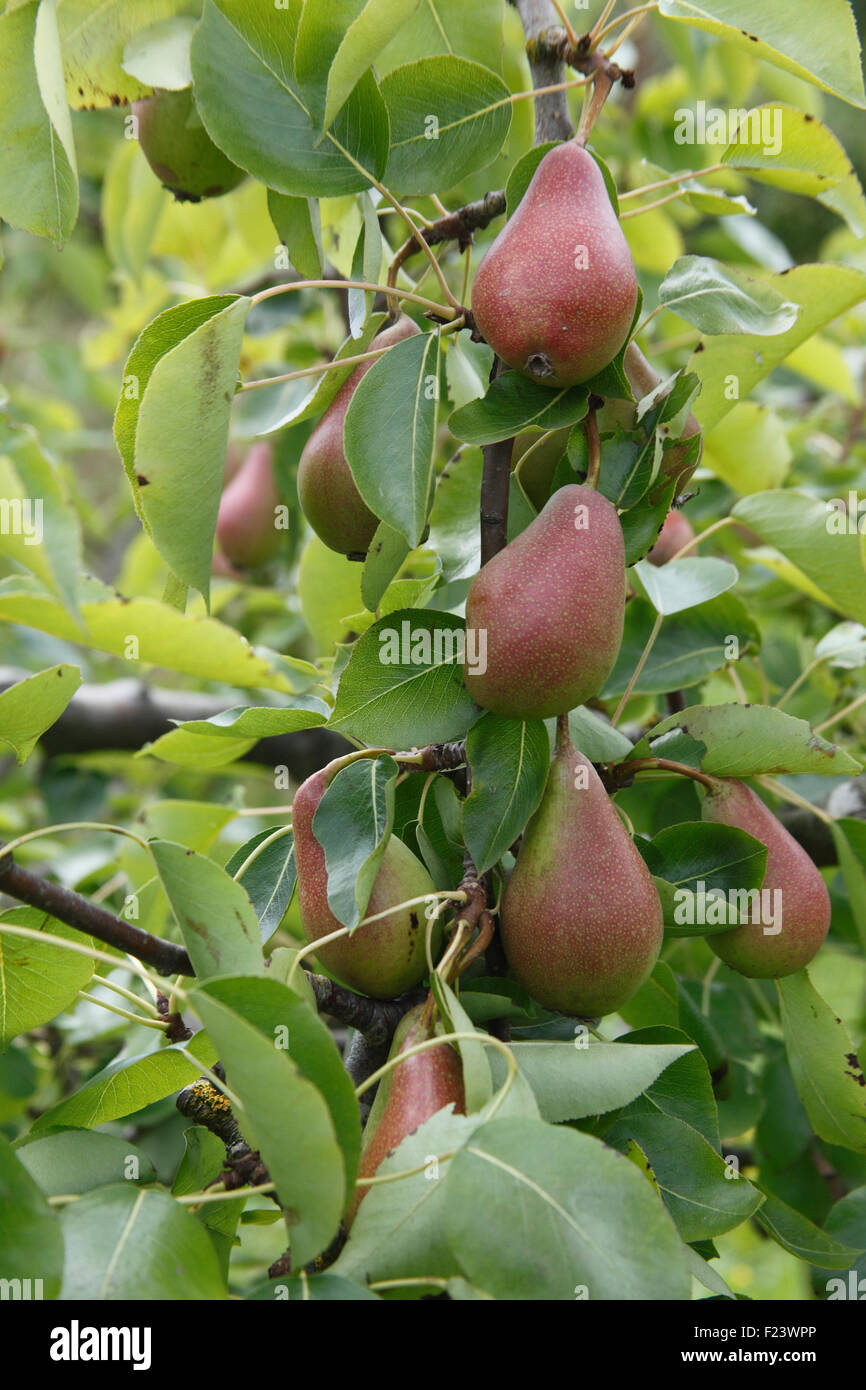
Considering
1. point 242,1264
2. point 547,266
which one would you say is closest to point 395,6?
point 547,266

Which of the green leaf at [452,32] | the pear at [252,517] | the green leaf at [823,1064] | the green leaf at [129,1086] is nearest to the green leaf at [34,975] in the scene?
the green leaf at [129,1086]

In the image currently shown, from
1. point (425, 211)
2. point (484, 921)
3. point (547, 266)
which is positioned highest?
point (425, 211)

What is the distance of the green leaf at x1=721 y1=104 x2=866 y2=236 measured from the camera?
587 mm

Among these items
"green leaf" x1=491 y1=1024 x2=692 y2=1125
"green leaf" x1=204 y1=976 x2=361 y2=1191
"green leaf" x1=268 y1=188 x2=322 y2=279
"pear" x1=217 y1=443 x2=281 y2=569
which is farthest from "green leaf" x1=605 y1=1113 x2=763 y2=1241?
"pear" x1=217 y1=443 x2=281 y2=569

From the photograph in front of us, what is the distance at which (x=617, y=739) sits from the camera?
57 cm

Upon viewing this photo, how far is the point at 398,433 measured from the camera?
0.51 m

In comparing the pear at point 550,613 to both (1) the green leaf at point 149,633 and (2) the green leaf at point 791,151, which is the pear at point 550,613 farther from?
(2) the green leaf at point 791,151

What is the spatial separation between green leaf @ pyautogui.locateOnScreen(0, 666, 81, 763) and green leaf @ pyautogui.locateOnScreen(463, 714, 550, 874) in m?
0.18

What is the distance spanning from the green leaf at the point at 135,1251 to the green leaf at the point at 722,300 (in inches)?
17.2

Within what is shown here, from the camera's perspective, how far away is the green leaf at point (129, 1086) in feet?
1.74

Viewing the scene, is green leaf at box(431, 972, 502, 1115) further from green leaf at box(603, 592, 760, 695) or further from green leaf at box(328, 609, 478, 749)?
green leaf at box(603, 592, 760, 695)

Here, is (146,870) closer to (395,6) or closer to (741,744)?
(741,744)
